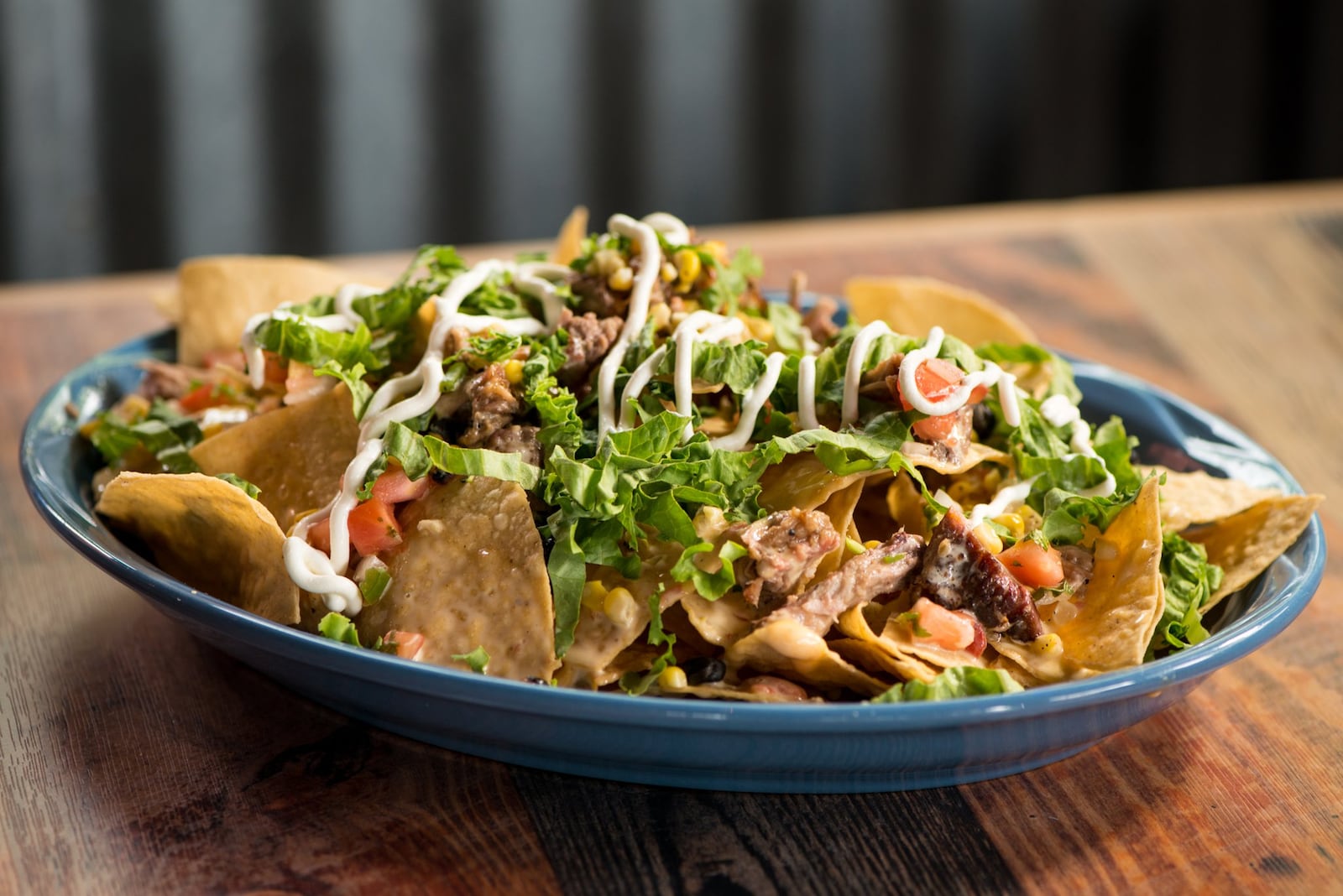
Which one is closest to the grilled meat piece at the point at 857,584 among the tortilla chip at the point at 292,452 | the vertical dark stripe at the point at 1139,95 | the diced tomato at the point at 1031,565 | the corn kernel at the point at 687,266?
the diced tomato at the point at 1031,565

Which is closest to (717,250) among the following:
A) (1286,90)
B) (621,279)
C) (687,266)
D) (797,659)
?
(687,266)

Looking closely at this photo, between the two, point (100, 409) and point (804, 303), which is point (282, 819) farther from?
point (804, 303)

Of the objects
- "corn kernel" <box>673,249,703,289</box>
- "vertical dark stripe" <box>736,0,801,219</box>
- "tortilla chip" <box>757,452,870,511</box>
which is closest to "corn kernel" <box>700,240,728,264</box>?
"corn kernel" <box>673,249,703,289</box>

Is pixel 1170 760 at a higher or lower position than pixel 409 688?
lower

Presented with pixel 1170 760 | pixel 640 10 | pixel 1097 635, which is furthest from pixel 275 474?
pixel 640 10

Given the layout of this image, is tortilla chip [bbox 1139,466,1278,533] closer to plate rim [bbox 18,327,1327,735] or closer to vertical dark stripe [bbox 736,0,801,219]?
plate rim [bbox 18,327,1327,735]

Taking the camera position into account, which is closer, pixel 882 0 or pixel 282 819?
pixel 282 819

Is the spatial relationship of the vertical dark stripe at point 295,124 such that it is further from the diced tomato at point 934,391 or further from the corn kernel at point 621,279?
the diced tomato at point 934,391
